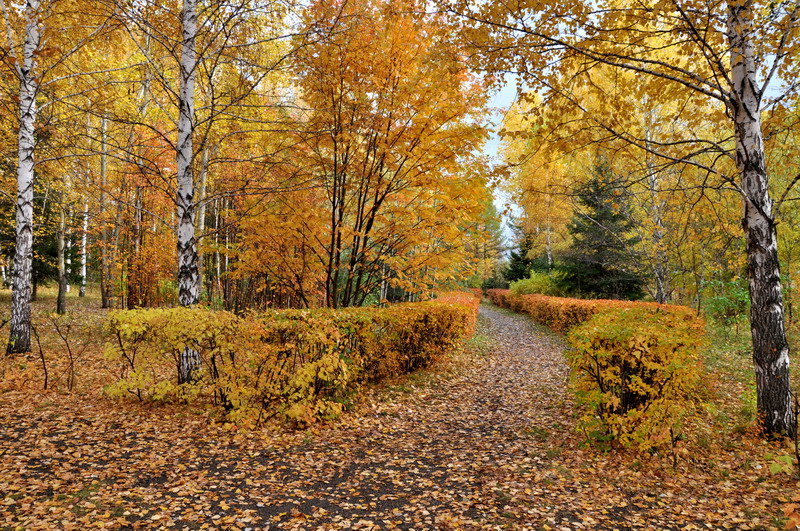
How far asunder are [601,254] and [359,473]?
1467 centimetres

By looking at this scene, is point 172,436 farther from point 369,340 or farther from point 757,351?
point 757,351

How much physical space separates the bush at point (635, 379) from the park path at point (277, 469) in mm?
763

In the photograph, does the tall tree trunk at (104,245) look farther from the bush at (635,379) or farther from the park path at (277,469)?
the bush at (635,379)

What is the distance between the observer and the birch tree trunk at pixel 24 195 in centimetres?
705

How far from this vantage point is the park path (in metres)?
3.14

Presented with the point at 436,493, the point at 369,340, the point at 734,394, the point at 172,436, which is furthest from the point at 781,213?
the point at 172,436

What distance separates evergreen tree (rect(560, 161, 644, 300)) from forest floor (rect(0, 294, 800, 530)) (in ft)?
34.1

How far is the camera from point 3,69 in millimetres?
7988

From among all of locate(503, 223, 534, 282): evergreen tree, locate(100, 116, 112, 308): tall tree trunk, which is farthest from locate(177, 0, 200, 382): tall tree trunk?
locate(503, 223, 534, 282): evergreen tree

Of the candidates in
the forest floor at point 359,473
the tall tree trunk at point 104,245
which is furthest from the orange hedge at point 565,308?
the tall tree trunk at point 104,245

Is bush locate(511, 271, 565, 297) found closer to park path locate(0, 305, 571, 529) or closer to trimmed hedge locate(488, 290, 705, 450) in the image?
park path locate(0, 305, 571, 529)

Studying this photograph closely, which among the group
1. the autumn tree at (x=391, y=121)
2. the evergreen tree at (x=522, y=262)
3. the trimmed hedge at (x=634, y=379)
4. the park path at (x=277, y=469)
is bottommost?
the park path at (x=277, y=469)

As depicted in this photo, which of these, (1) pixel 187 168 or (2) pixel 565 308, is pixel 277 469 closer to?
(1) pixel 187 168

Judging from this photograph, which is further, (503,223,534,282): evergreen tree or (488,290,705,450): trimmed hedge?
(503,223,534,282): evergreen tree
